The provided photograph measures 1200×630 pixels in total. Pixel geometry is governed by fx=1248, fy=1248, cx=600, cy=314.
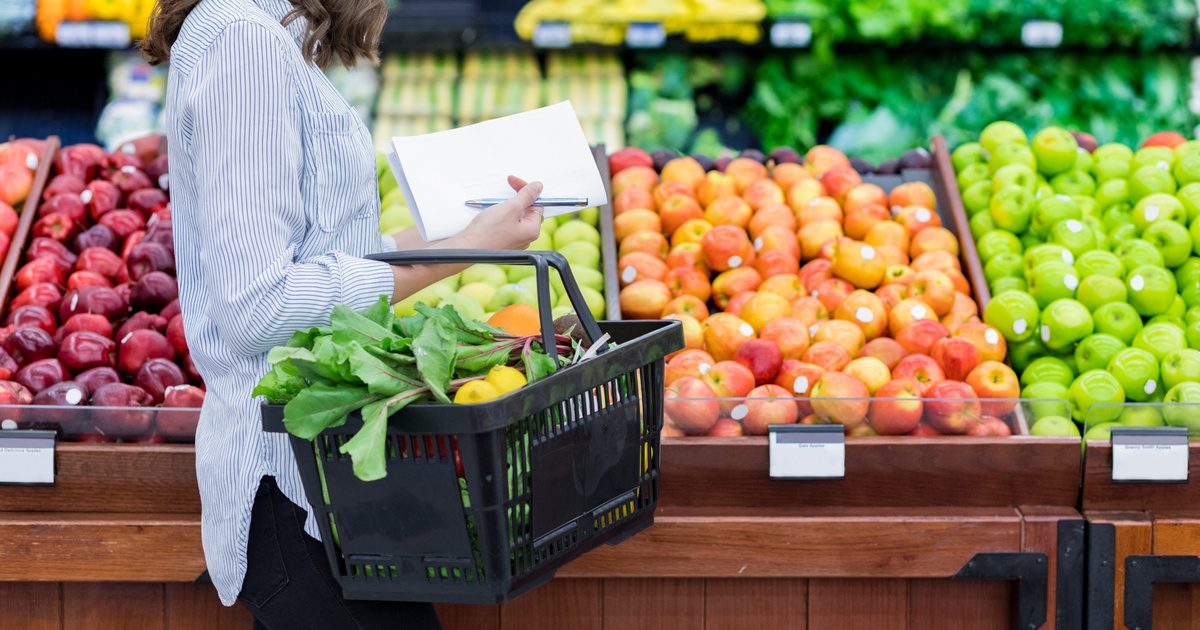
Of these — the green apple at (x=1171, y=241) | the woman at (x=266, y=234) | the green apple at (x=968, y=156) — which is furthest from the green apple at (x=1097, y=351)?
the woman at (x=266, y=234)

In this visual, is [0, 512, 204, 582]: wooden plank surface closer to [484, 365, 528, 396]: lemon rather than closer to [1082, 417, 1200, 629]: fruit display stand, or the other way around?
[484, 365, 528, 396]: lemon

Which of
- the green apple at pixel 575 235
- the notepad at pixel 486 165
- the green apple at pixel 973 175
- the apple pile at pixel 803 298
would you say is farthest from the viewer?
A: the green apple at pixel 973 175

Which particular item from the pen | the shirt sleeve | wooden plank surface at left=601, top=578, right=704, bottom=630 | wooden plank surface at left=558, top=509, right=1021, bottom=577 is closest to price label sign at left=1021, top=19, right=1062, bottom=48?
wooden plank surface at left=558, top=509, right=1021, bottom=577

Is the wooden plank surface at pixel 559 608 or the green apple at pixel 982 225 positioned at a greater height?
the green apple at pixel 982 225

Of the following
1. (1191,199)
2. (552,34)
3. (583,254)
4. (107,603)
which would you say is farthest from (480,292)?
(552,34)

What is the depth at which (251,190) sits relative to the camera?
123 cm

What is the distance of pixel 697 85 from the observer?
4562mm

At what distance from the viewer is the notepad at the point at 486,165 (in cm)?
151

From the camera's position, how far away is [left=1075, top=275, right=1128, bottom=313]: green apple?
2.55m

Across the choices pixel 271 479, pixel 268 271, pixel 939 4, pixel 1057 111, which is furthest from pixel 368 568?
pixel 1057 111

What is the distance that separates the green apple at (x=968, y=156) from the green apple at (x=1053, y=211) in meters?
0.35

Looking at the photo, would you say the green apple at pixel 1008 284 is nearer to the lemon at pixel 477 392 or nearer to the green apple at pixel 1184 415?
the green apple at pixel 1184 415

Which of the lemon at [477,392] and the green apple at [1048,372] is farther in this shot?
the green apple at [1048,372]

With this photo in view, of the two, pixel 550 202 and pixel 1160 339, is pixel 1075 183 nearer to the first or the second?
pixel 1160 339
